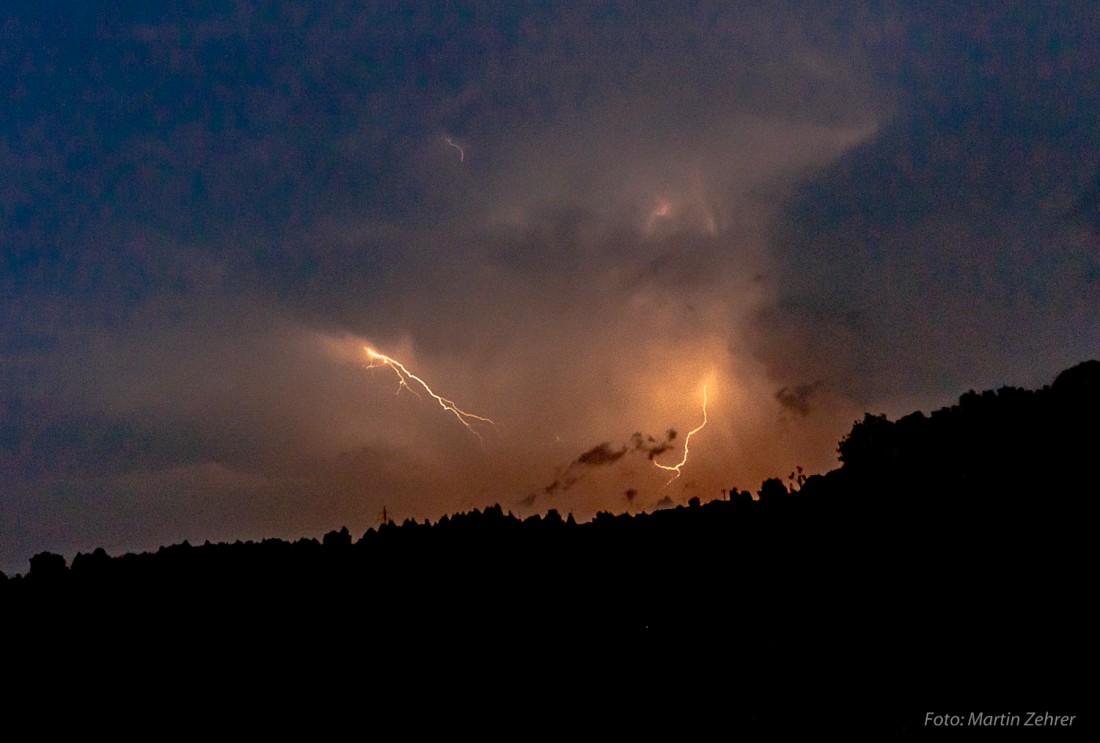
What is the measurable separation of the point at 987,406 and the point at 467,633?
495 inches

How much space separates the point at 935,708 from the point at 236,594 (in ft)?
51.2

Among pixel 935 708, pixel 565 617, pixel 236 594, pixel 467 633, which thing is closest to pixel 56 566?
pixel 236 594

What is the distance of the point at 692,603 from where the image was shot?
16.8 m

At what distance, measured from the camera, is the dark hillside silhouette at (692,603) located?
1355cm

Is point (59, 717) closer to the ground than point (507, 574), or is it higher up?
closer to the ground

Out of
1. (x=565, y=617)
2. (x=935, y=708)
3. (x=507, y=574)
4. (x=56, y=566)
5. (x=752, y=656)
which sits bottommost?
(x=935, y=708)

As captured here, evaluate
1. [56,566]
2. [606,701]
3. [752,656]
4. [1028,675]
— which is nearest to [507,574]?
[606,701]

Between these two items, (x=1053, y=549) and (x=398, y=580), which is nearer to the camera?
(x=1053, y=549)

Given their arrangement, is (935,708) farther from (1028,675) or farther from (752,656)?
(752,656)

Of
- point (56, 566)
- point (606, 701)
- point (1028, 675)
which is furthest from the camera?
point (56, 566)

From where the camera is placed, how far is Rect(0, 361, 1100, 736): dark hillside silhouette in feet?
44.5

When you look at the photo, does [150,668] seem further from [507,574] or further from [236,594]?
[507,574]

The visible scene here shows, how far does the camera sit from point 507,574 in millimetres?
17891

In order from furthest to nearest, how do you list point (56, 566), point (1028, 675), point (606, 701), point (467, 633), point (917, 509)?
point (56, 566)
point (467, 633)
point (606, 701)
point (917, 509)
point (1028, 675)
